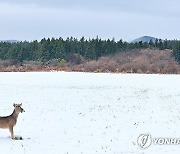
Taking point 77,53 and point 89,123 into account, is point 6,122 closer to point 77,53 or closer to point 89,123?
point 89,123

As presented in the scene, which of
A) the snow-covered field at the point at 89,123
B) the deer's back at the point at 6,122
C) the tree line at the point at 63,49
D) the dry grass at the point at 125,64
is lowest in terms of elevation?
the snow-covered field at the point at 89,123

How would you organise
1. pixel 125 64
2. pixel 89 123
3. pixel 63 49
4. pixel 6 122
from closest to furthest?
pixel 6 122 < pixel 89 123 < pixel 125 64 < pixel 63 49

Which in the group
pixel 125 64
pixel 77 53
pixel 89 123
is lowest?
pixel 89 123

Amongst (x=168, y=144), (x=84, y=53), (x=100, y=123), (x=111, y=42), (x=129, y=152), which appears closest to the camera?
(x=129, y=152)

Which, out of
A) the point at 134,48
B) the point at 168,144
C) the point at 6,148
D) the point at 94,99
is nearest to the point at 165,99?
the point at 94,99

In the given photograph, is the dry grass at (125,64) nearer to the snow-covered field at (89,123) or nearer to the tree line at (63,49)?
the tree line at (63,49)

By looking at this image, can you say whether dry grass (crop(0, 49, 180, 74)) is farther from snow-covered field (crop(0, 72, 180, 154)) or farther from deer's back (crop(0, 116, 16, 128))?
deer's back (crop(0, 116, 16, 128))

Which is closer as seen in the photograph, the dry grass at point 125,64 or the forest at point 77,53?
the dry grass at point 125,64

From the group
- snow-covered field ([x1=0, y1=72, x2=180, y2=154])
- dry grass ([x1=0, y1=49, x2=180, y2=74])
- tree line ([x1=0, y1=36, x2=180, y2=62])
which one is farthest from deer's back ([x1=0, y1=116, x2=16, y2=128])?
tree line ([x1=0, y1=36, x2=180, y2=62])

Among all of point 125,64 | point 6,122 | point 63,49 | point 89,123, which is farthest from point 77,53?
point 6,122

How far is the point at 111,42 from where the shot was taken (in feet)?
472

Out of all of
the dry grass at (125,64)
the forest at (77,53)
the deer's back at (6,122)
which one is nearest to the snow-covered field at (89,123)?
the deer's back at (6,122)

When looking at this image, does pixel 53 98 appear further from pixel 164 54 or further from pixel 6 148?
pixel 164 54

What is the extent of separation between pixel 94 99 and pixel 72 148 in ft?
51.6
